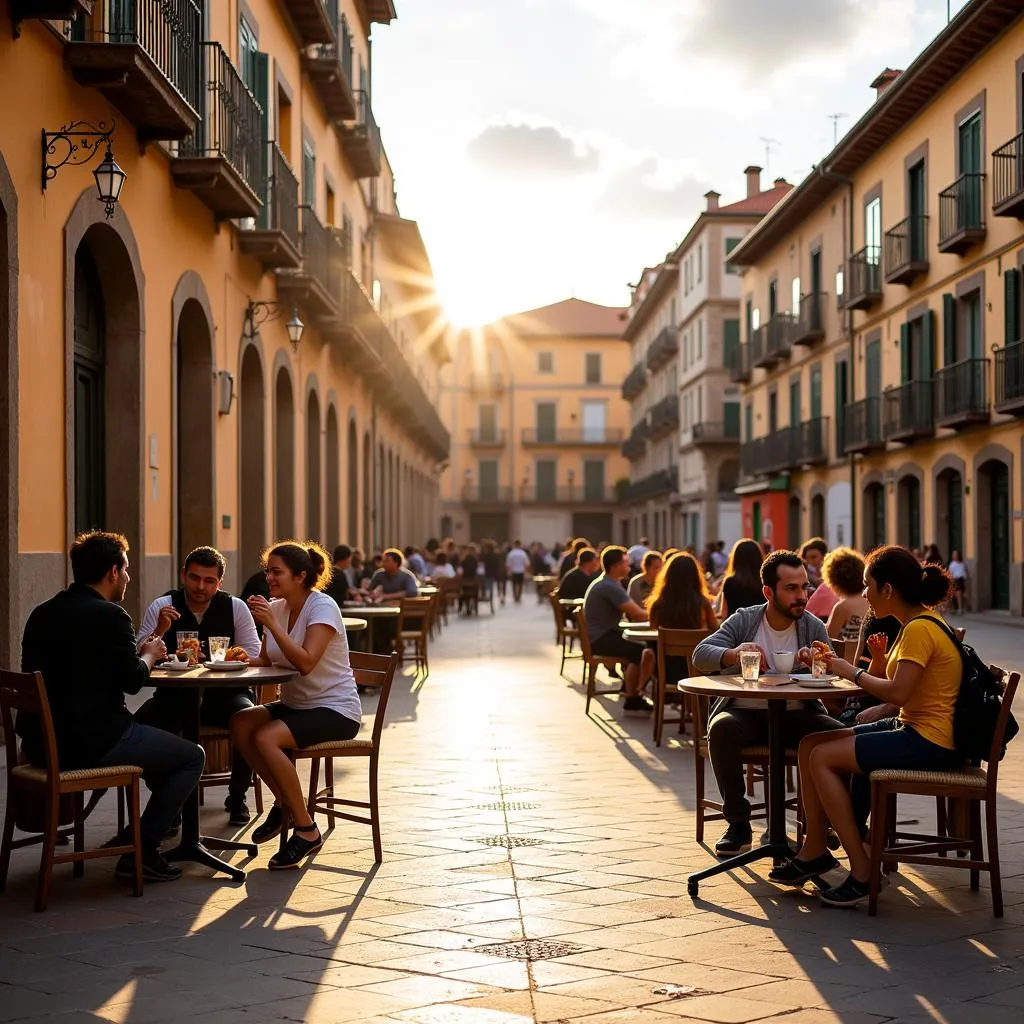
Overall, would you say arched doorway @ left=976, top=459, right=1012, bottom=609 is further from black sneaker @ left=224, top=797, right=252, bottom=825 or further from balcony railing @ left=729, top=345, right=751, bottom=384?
black sneaker @ left=224, top=797, right=252, bottom=825

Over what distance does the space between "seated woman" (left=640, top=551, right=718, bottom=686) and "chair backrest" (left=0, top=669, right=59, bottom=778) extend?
596 centimetres

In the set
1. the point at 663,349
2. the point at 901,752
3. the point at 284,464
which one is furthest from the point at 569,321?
the point at 901,752

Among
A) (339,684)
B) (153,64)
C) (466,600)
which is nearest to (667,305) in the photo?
(466,600)

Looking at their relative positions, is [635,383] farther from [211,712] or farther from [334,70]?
[211,712]

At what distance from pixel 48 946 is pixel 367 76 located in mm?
27675

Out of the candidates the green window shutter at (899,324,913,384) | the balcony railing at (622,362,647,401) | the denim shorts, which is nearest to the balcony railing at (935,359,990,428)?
the green window shutter at (899,324,913,384)

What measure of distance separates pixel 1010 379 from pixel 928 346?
434 centimetres

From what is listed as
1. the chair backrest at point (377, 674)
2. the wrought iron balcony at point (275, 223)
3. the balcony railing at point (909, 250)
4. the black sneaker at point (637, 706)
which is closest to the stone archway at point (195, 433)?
the wrought iron balcony at point (275, 223)

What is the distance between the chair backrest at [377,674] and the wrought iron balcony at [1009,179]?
18.8 metres

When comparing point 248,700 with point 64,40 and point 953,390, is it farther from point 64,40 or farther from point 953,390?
point 953,390

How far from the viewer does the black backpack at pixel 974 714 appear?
6.08 metres

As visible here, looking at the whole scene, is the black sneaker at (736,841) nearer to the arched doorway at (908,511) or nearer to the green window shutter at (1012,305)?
the green window shutter at (1012,305)

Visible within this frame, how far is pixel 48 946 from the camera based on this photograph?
5.50 meters

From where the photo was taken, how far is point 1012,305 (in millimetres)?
25719
